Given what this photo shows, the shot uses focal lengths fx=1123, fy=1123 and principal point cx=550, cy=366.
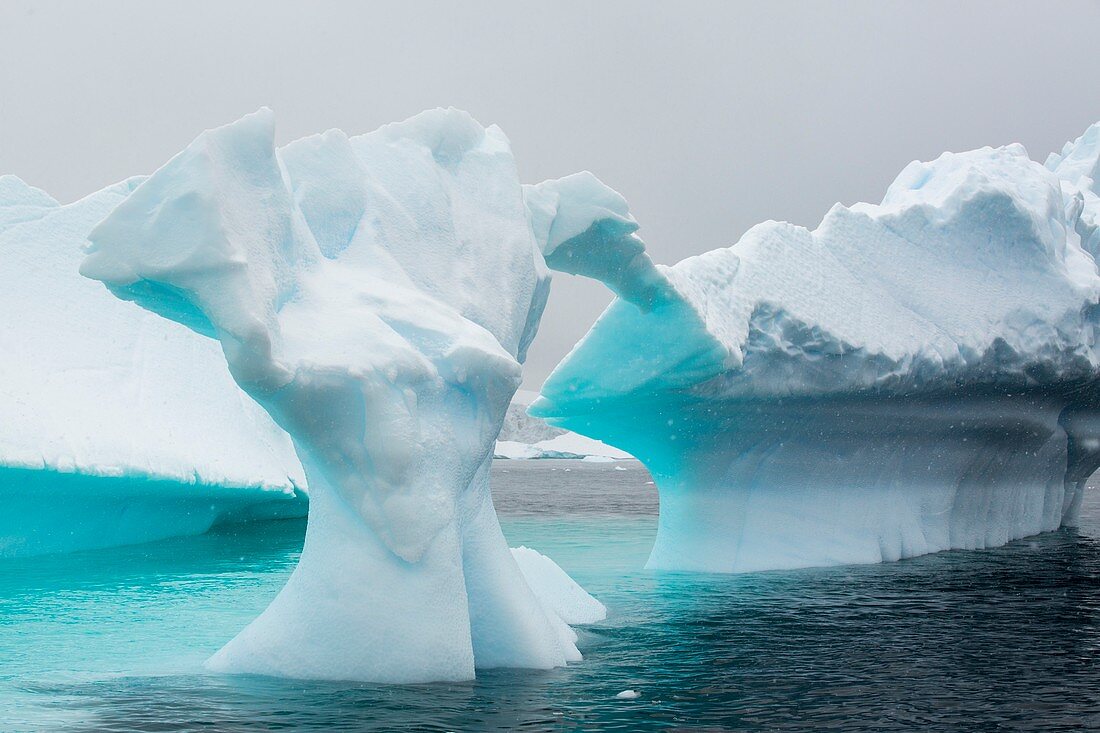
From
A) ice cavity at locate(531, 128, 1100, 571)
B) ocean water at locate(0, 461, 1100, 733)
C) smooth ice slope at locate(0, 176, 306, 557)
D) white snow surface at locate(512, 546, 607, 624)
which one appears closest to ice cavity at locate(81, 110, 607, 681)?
ocean water at locate(0, 461, 1100, 733)

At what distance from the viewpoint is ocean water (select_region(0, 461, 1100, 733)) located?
Result: 4938mm

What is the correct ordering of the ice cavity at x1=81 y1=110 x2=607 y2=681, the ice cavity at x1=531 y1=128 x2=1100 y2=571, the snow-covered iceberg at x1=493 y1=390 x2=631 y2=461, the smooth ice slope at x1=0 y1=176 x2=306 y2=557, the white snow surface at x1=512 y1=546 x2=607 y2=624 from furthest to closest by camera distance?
the snow-covered iceberg at x1=493 y1=390 x2=631 y2=461 < the smooth ice slope at x1=0 y1=176 x2=306 y2=557 < the ice cavity at x1=531 y1=128 x2=1100 y2=571 < the white snow surface at x1=512 y1=546 x2=607 y2=624 < the ice cavity at x1=81 y1=110 x2=607 y2=681

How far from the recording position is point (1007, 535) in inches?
564

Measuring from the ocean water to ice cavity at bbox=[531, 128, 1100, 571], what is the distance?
0.86 meters

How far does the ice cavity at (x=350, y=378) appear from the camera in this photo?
5.17 meters

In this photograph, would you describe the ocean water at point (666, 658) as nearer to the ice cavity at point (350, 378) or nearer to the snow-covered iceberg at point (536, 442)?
the ice cavity at point (350, 378)

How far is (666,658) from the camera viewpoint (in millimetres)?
6406

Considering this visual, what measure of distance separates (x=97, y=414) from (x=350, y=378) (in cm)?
826

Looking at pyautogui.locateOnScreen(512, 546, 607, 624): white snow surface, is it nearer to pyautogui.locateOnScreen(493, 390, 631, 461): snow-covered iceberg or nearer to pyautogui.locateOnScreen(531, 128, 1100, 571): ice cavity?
pyautogui.locateOnScreen(531, 128, 1100, 571): ice cavity

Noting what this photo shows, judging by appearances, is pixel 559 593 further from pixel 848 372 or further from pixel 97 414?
pixel 97 414

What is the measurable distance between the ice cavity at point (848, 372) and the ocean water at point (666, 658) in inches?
33.7

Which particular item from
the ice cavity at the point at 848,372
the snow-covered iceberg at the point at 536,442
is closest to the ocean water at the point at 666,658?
the ice cavity at the point at 848,372

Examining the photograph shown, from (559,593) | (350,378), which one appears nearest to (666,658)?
(559,593)

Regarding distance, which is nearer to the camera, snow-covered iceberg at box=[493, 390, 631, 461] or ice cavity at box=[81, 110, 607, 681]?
ice cavity at box=[81, 110, 607, 681]
